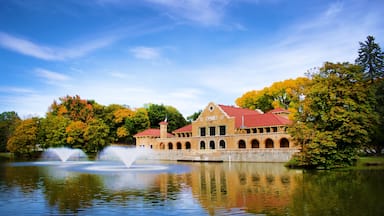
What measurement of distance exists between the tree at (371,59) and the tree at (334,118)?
16532 millimetres

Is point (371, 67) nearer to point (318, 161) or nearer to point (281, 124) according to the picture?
point (281, 124)

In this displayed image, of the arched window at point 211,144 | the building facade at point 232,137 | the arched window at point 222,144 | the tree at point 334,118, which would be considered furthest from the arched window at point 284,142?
the tree at point 334,118

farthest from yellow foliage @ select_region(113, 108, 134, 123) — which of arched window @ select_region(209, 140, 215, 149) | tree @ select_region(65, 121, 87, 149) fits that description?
arched window @ select_region(209, 140, 215, 149)

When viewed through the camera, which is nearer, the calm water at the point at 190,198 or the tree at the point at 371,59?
the calm water at the point at 190,198

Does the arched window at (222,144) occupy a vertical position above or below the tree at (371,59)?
below

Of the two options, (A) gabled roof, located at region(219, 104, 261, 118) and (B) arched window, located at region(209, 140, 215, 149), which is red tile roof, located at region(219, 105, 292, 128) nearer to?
(A) gabled roof, located at region(219, 104, 261, 118)

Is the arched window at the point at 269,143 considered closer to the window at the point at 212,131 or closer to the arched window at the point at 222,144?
the arched window at the point at 222,144

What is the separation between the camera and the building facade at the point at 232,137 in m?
47.8

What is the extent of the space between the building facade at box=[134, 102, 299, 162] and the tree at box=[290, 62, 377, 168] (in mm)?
9961

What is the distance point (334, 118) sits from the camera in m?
32.3

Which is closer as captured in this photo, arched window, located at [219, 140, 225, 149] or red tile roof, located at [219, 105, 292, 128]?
red tile roof, located at [219, 105, 292, 128]

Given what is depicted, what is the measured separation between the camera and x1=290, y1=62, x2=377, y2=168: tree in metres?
32.1

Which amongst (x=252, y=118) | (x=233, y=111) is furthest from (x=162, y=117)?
(x=252, y=118)

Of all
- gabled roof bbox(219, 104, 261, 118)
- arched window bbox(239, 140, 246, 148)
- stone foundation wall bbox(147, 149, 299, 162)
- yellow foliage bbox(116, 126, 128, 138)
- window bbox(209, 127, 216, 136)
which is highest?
gabled roof bbox(219, 104, 261, 118)
